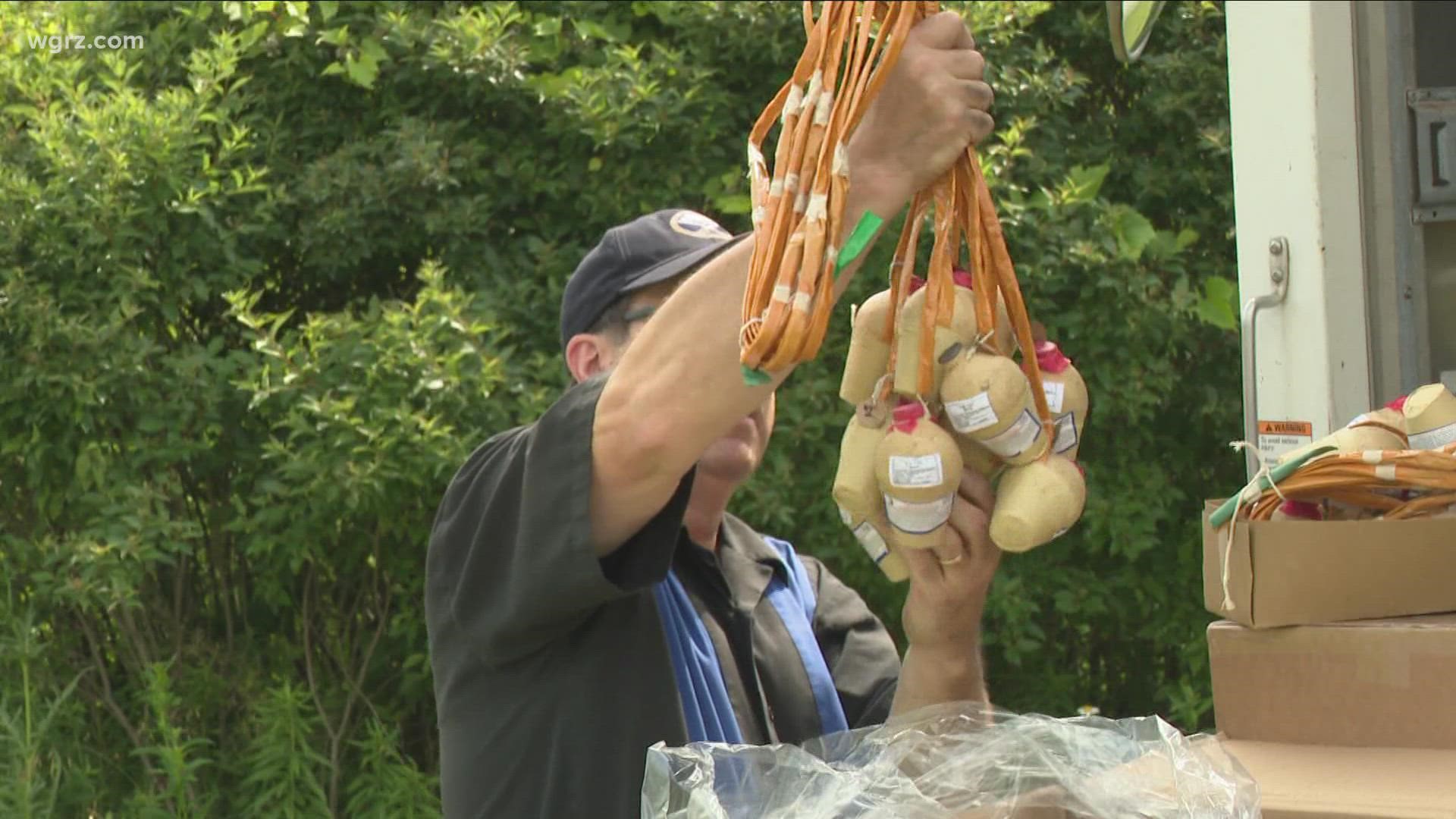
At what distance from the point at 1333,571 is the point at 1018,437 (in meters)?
0.40

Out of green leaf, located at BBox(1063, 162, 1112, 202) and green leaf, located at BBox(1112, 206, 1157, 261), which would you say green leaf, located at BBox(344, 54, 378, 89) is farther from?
green leaf, located at BBox(1112, 206, 1157, 261)

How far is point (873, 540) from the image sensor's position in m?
1.85

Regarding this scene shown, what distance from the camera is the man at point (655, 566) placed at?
1822mm

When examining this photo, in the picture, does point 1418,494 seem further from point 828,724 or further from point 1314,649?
point 828,724

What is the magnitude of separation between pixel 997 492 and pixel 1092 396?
294 centimetres

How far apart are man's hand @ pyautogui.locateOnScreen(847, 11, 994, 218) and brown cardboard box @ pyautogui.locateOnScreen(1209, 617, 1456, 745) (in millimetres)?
624

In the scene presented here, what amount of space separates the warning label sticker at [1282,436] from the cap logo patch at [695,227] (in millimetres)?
1044

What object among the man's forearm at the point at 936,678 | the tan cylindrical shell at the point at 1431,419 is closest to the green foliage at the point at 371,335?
the man's forearm at the point at 936,678

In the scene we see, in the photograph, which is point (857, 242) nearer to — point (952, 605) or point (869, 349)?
point (869, 349)

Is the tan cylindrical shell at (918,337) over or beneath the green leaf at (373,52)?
beneath

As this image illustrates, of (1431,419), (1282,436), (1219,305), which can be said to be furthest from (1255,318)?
(1219,305)

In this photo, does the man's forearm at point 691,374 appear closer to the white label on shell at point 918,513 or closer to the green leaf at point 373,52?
the white label on shell at point 918,513

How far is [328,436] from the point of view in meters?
4.15

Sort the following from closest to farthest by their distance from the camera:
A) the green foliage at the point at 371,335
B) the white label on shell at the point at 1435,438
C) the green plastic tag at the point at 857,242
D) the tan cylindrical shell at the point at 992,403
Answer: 1. the green plastic tag at the point at 857,242
2. the tan cylindrical shell at the point at 992,403
3. the white label on shell at the point at 1435,438
4. the green foliage at the point at 371,335
